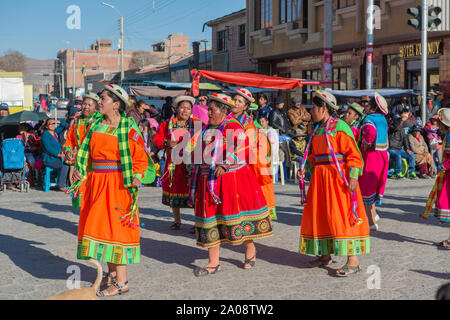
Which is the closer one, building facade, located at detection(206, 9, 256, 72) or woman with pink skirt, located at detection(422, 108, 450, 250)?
woman with pink skirt, located at detection(422, 108, 450, 250)

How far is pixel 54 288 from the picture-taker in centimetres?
556

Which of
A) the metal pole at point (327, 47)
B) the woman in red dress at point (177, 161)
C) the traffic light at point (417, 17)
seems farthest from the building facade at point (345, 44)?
the woman in red dress at point (177, 161)

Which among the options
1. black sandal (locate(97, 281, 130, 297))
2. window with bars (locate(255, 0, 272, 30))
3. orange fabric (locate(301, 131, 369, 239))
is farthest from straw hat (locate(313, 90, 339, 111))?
window with bars (locate(255, 0, 272, 30))

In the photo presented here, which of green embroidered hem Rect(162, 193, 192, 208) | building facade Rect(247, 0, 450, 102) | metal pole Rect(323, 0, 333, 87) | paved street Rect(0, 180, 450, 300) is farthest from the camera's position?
building facade Rect(247, 0, 450, 102)

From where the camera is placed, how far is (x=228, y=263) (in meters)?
6.62

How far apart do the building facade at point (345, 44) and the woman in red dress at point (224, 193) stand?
13.4 m

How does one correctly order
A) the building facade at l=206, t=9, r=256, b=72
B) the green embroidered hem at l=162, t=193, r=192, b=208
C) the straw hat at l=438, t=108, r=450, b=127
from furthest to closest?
the building facade at l=206, t=9, r=256, b=72 → the green embroidered hem at l=162, t=193, r=192, b=208 → the straw hat at l=438, t=108, r=450, b=127

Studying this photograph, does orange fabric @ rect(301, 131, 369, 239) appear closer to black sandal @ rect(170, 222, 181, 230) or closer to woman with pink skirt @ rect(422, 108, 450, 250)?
woman with pink skirt @ rect(422, 108, 450, 250)

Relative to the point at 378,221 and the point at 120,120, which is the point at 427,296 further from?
the point at 378,221

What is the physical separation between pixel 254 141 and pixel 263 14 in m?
22.7

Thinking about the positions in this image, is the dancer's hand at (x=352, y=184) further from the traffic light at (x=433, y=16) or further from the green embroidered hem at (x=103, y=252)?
the traffic light at (x=433, y=16)

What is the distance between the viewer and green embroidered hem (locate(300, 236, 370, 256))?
6.01 metres

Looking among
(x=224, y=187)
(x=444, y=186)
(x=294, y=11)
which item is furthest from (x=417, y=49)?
(x=224, y=187)

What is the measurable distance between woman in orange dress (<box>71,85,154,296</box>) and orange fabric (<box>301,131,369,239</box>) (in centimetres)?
187
